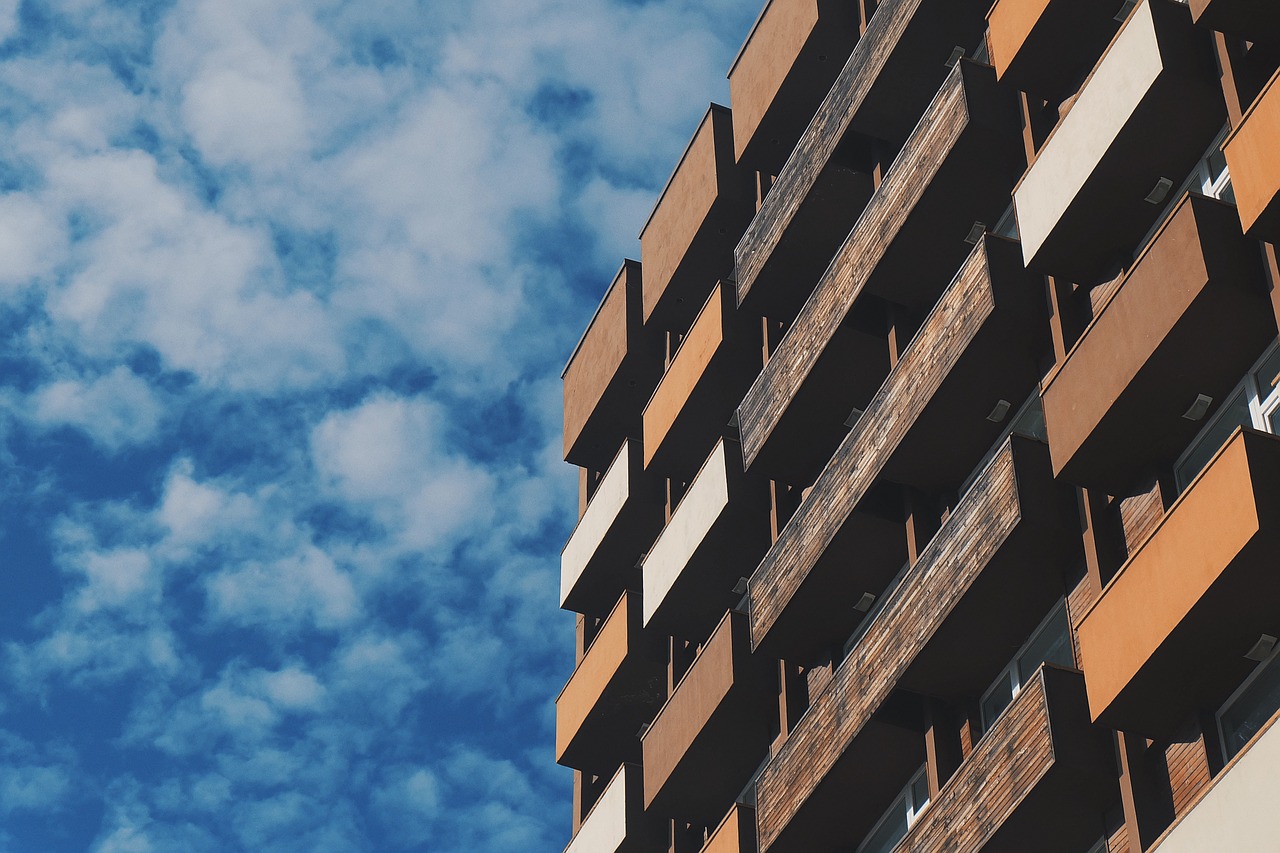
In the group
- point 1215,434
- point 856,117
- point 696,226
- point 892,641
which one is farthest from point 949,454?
Result: point 696,226

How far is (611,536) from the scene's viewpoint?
3578cm

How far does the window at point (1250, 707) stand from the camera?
1905cm

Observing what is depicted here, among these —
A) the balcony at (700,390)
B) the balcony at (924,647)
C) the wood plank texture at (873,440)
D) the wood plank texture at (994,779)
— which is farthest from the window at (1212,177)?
the balcony at (700,390)

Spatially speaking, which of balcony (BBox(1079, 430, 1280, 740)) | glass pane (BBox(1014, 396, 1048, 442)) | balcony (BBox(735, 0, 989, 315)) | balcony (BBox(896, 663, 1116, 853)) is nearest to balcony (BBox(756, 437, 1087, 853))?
glass pane (BBox(1014, 396, 1048, 442))

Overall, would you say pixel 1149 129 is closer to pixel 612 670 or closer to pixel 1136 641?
pixel 1136 641

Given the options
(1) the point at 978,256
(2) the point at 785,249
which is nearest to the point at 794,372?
(2) the point at 785,249

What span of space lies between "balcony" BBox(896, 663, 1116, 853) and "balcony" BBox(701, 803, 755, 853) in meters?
5.93

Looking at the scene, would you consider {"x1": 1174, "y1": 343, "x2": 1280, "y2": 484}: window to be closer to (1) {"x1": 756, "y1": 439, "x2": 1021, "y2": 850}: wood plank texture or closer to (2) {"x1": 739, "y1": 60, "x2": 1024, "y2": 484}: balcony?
(1) {"x1": 756, "y1": 439, "x2": 1021, "y2": 850}: wood plank texture

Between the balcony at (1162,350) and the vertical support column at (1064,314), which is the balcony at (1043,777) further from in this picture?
the vertical support column at (1064,314)

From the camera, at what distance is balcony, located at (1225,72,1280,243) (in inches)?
750

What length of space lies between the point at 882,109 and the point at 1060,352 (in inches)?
301

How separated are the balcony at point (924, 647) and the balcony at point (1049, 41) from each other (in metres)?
5.63

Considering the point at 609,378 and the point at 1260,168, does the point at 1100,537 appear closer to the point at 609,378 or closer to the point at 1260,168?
the point at 1260,168

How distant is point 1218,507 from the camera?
18.5 meters
